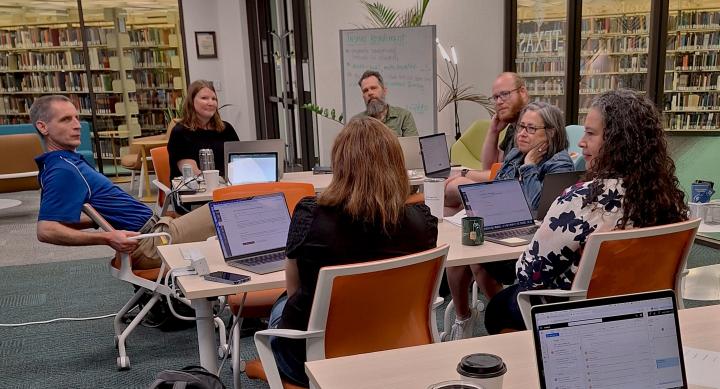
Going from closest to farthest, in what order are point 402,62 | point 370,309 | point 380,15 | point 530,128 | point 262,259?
point 370,309 → point 262,259 → point 530,128 → point 402,62 → point 380,15

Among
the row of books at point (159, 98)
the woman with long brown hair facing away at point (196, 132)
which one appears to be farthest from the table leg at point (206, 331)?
the row of books at point (159, 98)

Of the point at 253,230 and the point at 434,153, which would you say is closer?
the point at 253,230

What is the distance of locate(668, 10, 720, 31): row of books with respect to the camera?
503 centimetres

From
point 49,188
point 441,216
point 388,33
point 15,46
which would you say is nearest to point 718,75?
point 388,33

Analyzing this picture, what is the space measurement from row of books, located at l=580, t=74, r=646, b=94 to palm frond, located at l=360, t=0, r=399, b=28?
2.12 m

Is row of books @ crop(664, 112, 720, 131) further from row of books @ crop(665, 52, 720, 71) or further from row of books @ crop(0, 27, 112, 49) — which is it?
row of books @ crop(0, 27, 112, 49)

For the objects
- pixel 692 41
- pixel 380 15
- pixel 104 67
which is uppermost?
pixel 380 15

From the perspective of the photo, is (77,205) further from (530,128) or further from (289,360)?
(530,128)

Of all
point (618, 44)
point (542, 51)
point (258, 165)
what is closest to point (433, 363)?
point (258, 165)

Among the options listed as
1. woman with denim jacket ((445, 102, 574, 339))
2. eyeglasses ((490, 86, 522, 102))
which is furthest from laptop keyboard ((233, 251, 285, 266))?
eyeglasses ((490, 86, 522, 102))

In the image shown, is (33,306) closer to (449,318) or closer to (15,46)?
(449,318)

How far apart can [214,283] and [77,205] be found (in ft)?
4.11

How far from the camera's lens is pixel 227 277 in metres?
2.21

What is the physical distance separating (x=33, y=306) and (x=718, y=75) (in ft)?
17.3
